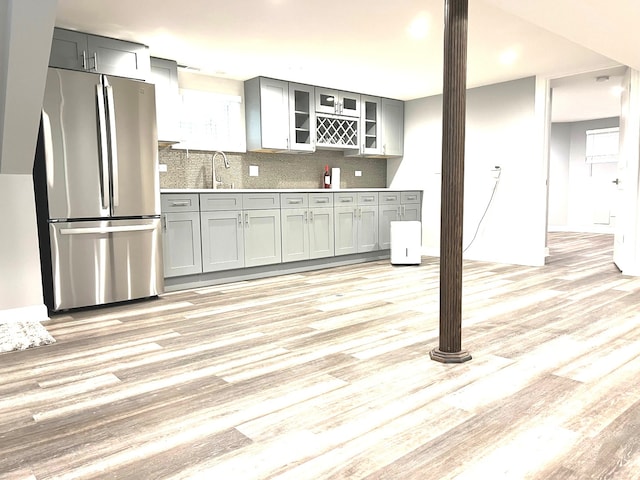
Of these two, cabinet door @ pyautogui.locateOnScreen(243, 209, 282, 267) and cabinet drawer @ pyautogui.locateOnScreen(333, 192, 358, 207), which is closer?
cabinet door @ pyautogui.locateOnScreen(243, 209, 282, 267)

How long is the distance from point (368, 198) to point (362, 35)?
7.52 feet

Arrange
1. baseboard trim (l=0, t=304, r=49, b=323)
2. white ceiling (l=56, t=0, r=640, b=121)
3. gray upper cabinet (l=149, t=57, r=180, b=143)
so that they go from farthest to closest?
gray upper cabinet (l=149, t=57, r=180, b=143) → baseboard trim (l=0, t=304, r=49, b=323) → white ceiling (l=56, t=0, r=640, b=121)

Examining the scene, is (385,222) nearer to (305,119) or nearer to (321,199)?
(321,199)

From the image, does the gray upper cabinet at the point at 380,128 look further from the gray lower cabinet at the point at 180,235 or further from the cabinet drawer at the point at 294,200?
the gray lower cabinet at the point at 180,235

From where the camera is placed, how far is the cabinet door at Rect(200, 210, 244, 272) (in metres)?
4.43

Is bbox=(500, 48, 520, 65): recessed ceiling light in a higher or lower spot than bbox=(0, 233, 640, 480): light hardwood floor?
higher

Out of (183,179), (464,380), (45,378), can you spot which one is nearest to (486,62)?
(183,179)

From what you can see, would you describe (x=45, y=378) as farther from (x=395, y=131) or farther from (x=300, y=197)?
(x=395, y=131)

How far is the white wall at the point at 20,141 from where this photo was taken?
204 cm

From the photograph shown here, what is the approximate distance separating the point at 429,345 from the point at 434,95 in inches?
175

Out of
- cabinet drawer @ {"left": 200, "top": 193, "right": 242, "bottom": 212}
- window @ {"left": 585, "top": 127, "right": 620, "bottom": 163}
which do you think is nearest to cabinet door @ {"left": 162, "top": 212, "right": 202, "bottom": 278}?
cabinet drawer @ {"left": 200, "top": 193, "right": 242, "bottom": 212}

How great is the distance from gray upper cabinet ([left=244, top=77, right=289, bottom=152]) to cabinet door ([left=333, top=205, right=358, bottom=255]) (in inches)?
38.8

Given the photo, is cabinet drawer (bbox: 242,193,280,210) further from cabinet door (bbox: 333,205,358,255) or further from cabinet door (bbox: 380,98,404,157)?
cabinet door (bbox: 380,98,404,157)

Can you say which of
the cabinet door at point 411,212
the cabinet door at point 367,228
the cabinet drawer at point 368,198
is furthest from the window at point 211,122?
the cabinet door at point 411,212
